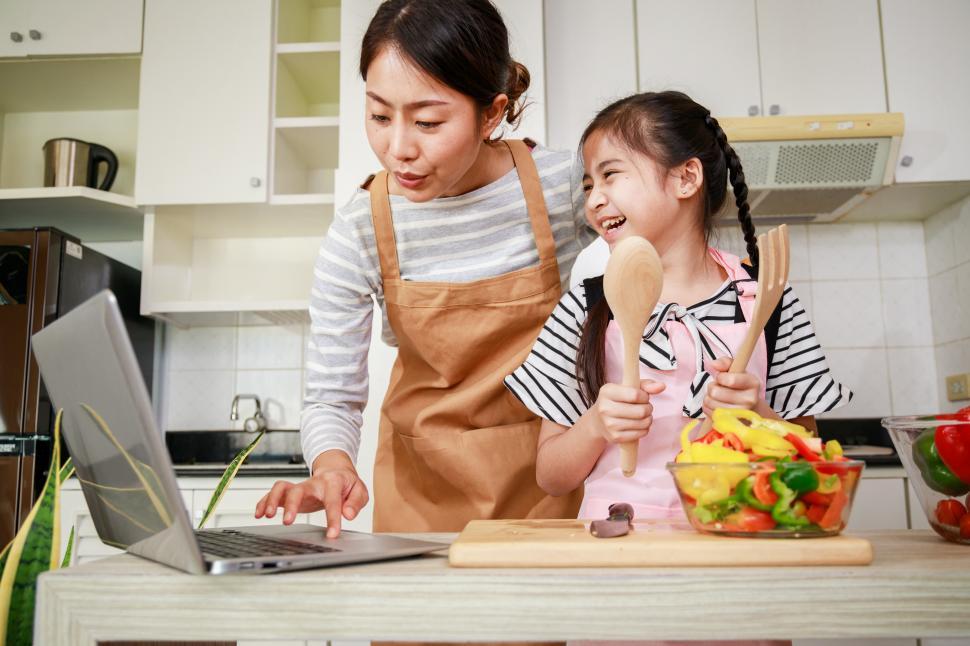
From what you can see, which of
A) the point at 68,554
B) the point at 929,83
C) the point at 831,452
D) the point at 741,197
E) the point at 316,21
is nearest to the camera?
the point at 831,452

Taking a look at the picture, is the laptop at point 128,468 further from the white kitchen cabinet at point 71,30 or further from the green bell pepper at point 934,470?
the white kitchen cabinet at point 71,30

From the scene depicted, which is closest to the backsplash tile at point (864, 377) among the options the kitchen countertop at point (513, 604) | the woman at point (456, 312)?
the woman at point (456, 312)

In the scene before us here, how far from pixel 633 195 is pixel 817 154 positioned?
1.44 meters

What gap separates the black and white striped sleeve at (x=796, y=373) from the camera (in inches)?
36.0

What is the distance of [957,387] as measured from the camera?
7.85ft

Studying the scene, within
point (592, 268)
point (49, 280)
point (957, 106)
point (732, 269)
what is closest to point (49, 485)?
point (732, 269)

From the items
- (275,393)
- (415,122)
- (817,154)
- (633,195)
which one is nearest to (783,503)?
(633,195)

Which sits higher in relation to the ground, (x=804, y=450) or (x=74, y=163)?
(x=74, y=163)

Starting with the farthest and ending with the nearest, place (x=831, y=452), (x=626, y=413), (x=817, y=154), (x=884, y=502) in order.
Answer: (x=817, y=154), (x=884, y=502), (x=626, y=413), (x=831, y=452)

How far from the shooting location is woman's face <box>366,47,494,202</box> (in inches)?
36.8

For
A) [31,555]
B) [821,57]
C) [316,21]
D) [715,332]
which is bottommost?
[31,555]

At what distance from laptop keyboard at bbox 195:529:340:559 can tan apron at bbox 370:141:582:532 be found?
0.46 meters

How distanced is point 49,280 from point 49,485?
5.32 ft

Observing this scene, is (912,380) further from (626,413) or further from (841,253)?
(626,413)
